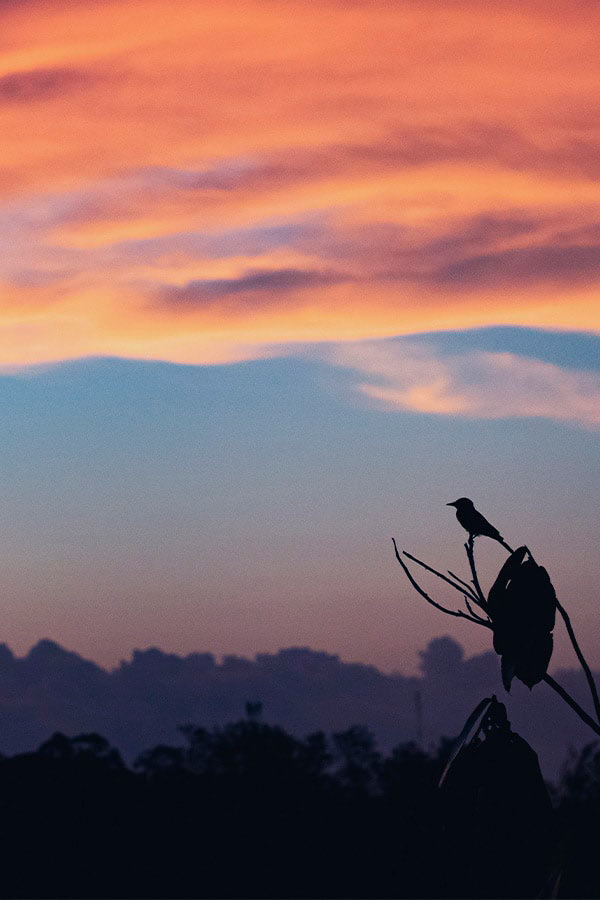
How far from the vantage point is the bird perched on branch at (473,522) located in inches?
133

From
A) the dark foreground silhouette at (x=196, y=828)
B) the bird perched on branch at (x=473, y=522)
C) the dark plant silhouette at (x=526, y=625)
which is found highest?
the bird perched on branch at (x=473, y=522)

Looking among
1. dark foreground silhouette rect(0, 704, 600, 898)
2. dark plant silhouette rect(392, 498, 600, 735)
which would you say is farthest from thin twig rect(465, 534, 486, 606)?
dark foreground silhouette rect(0, 704, 600, 898)

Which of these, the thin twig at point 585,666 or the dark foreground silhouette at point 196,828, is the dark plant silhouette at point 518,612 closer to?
the thin twig at point 585,666

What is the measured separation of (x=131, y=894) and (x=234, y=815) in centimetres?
702

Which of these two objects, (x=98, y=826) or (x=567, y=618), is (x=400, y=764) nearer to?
(x=98, y=826)

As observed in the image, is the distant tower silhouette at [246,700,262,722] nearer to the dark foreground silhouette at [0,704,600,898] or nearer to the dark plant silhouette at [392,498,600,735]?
the dark foreground silhouette at [0,704,600,898]

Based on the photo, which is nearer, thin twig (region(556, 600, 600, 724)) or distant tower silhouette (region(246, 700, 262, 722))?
thin twig (region(556, 600, 600, 724))

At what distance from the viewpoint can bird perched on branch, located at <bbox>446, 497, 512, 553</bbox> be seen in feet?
11.1

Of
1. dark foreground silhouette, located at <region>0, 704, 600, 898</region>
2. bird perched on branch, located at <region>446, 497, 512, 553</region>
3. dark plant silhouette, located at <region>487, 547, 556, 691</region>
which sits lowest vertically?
dark foreground silhouette, located at <region>0, 704, 600, 898</region>

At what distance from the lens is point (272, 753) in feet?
261

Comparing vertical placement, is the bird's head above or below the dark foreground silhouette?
above

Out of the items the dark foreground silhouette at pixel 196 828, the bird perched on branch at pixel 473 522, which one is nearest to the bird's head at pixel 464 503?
the bird perched on branch at pixel 473 522

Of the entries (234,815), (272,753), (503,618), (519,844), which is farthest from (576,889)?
(272,753)

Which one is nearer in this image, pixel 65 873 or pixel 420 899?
pixel 65 873
